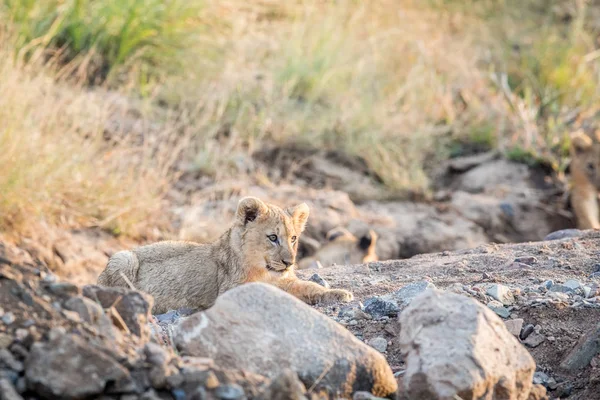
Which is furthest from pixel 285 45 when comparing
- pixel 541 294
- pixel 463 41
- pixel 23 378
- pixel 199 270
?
pixel 23 378

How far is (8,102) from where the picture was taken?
335 inches

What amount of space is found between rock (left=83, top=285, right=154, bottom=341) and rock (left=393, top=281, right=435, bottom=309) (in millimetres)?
1766

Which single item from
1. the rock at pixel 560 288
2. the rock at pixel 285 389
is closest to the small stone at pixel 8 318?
the rock at pixel 285 389

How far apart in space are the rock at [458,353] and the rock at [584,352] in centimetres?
65

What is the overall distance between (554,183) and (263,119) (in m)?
3.92

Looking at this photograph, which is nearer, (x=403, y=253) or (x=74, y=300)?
(x=74, y=300)

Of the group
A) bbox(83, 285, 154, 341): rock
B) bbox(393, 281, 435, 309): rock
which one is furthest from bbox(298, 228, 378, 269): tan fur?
bbox(83, 285, 154, 341): rock

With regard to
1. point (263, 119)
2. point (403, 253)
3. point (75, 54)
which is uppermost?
point (75, 54)

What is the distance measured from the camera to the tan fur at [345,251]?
902 cm

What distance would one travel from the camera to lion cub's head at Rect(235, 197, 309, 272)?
5852 millimetres

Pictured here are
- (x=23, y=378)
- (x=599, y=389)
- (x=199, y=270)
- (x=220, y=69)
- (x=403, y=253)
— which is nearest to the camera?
(x=23, y=378)

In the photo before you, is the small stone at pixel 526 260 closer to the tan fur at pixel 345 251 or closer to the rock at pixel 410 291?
the rock at pixel 410 291

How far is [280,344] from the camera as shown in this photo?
3.73 meters

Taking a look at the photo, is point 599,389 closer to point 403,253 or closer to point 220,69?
point 403,253
